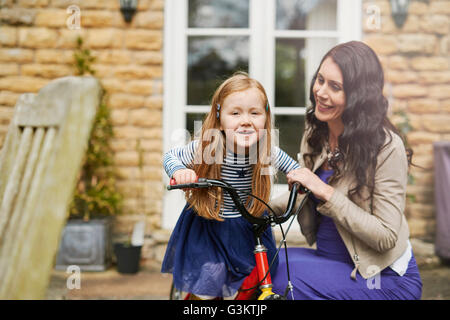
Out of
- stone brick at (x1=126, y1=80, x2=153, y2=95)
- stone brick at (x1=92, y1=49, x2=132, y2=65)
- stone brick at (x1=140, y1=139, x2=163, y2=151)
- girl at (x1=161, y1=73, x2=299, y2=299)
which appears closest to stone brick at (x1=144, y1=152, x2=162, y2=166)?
stone brick at (x1=140, y1=139, x2=163, y2=151)

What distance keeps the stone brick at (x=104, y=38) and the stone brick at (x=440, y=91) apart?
78.2 inches

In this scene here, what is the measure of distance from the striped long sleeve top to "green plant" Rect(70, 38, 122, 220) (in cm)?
169

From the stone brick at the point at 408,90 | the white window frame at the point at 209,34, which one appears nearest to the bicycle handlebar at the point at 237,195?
the white window frame at the point at 209,34

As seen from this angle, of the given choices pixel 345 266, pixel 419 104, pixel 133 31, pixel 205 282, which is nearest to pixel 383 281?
pixel 345 266

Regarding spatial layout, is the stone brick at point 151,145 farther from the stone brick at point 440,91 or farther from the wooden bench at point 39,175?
the stone brick at point 440,91

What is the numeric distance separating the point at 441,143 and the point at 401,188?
179 centimetres

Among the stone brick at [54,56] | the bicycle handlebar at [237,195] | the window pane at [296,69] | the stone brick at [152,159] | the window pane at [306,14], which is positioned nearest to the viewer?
the bicycle handlebar at [237,195]

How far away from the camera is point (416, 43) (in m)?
2.30

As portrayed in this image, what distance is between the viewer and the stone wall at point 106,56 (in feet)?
9.57

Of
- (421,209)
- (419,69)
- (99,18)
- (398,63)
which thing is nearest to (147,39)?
(99,18)

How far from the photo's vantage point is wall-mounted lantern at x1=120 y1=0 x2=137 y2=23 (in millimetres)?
2912

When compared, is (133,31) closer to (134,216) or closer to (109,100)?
(109,100)

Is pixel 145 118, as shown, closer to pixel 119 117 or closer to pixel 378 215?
pixel 119 117

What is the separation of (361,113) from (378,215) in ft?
0.99
